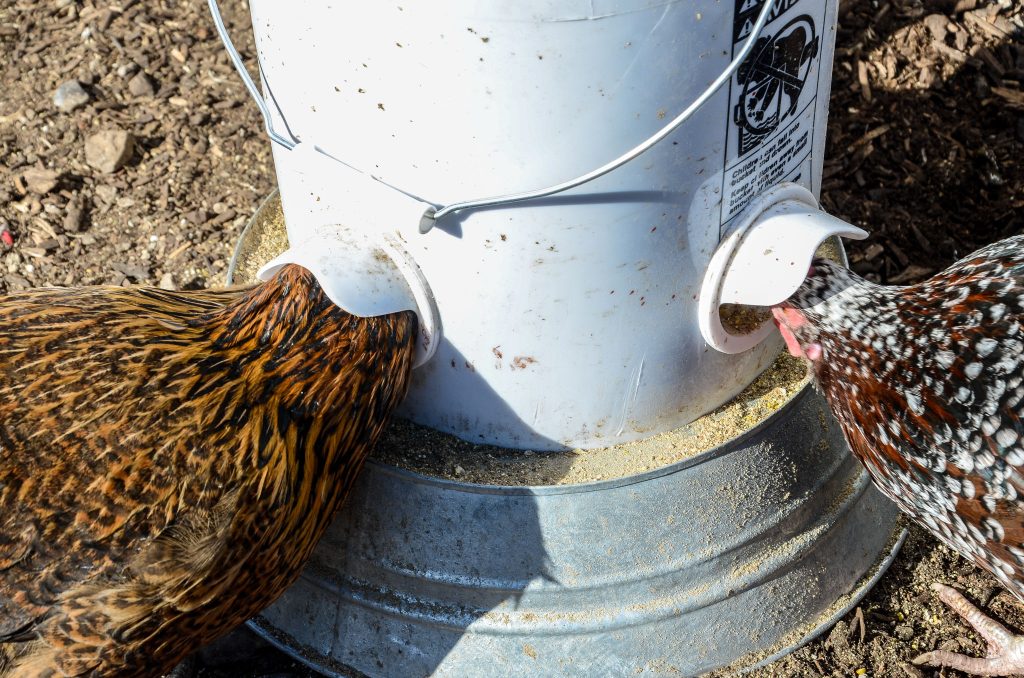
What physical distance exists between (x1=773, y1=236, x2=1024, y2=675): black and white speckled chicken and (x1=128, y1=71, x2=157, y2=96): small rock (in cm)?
239

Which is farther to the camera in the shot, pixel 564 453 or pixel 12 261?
pixel 12 261

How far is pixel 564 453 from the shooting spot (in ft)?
7.20

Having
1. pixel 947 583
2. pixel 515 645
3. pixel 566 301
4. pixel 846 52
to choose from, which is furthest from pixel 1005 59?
pixel 515 645

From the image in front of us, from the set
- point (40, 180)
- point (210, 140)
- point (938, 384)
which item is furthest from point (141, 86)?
point (938, 384)

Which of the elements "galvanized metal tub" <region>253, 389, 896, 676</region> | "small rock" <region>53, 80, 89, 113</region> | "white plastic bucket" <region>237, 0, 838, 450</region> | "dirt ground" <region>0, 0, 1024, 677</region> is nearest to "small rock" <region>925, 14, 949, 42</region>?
"dirt ground" <region>0, 0, 1024, 677</region>

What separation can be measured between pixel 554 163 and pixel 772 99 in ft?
1.50

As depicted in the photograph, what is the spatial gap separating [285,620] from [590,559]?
2.52 ft

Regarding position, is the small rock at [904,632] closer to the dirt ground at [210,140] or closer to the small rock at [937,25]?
the dirt ground at [210,140]

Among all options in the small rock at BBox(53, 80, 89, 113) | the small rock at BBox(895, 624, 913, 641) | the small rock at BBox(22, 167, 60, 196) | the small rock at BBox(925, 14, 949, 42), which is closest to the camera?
the small rock at BBox(895, 624, 913, 641)

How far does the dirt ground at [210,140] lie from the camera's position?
10.3 feet

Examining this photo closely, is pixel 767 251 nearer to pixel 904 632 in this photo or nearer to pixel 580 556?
pixel 580 556

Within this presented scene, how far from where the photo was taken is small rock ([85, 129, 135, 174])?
10.8 feet

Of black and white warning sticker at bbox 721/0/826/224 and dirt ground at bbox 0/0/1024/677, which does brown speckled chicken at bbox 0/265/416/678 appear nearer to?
black and white warning sticker at bbox 721/0/826/224

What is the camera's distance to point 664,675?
2.27 metres
